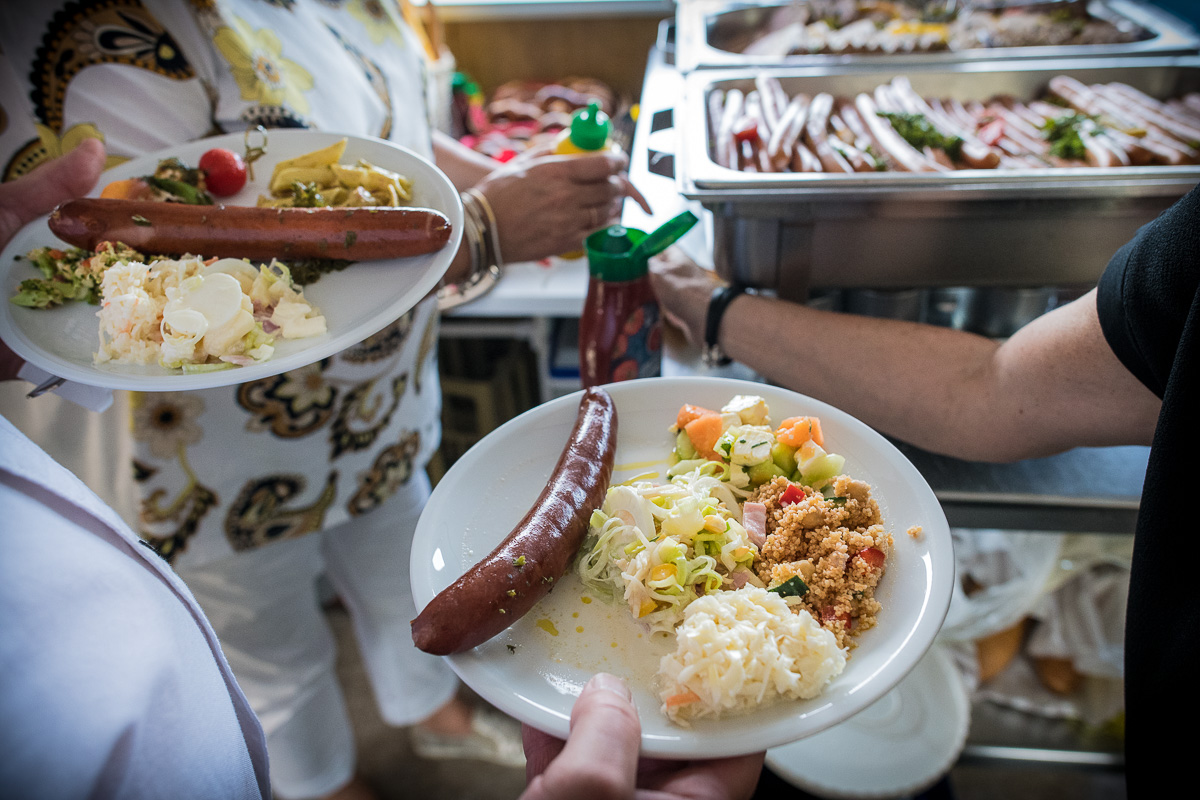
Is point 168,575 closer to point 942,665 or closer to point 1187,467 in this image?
point 1187,467

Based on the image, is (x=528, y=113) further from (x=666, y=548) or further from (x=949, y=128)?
(x=666, y=548)

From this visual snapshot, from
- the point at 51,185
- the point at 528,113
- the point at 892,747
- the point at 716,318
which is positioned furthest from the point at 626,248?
the point at 528,113

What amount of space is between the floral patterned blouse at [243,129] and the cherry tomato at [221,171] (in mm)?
161

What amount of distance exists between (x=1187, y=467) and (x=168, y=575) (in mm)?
1175

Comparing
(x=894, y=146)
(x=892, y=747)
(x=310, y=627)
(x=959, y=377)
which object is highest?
(x=894, y=146)

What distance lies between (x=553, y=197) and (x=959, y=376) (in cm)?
100

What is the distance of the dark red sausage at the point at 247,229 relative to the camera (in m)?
1.16

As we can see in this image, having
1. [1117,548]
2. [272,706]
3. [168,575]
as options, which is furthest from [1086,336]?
[272,706]

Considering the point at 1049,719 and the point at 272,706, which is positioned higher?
the point at 272,706

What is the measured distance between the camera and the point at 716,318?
1.58 metres

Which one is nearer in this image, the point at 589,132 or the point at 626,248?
the point at 626,248

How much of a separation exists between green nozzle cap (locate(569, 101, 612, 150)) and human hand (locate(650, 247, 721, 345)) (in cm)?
34

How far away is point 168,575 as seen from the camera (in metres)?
0.75

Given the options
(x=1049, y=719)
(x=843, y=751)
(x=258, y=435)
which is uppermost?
(x=258, y=435)
